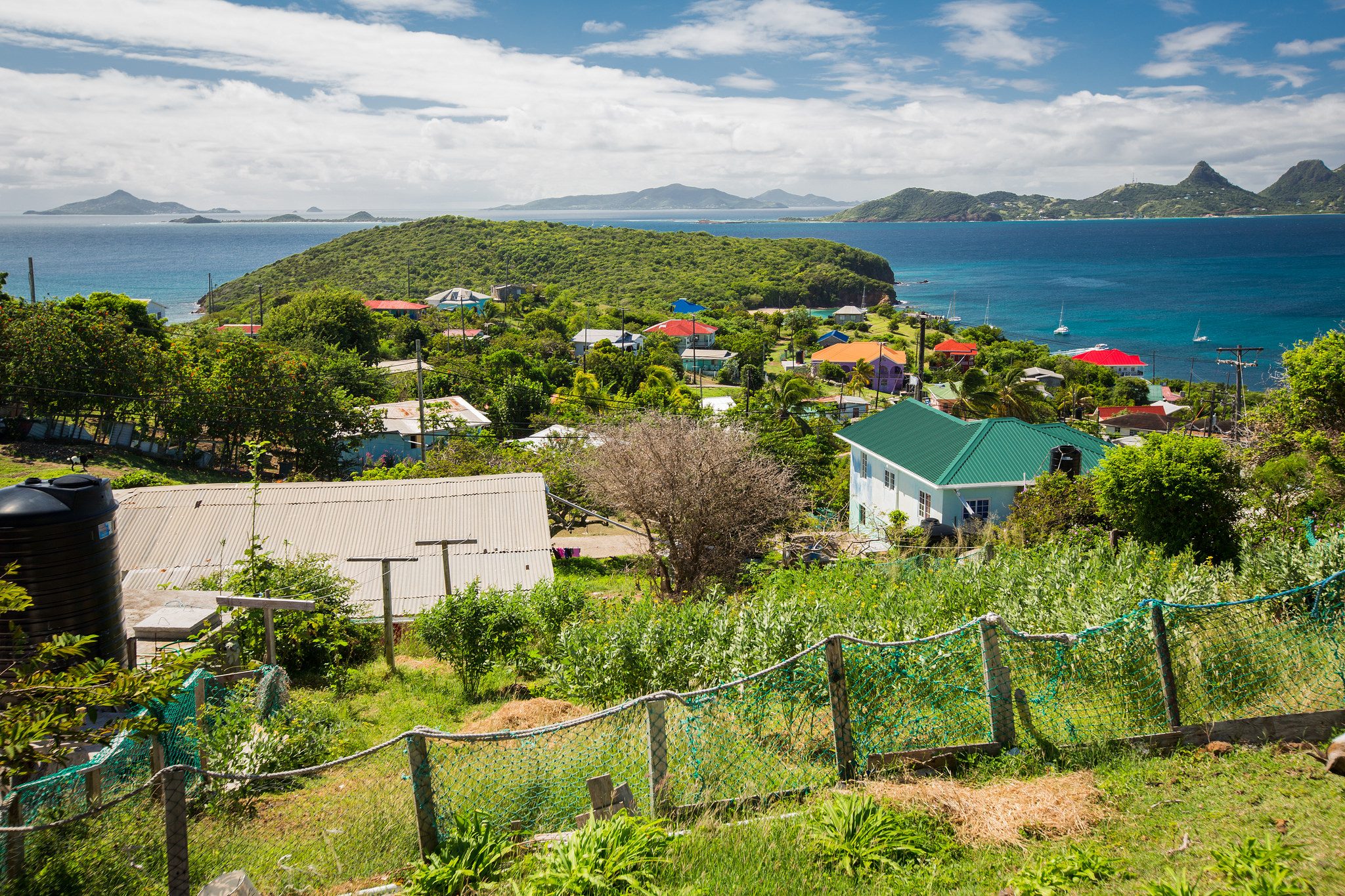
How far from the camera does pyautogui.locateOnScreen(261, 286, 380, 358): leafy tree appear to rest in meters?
60.3

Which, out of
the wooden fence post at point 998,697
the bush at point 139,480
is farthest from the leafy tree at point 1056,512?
the bush at point 139,480

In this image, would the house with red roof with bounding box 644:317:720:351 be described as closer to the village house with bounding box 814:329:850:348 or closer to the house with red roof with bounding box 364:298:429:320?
the village house with bounding box 814:329:850:348

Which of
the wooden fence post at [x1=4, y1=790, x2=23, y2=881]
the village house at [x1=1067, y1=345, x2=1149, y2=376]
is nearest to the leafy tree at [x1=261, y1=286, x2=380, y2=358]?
the wooden fence post at [x1=4, y1=790, x2=23, y2=881]

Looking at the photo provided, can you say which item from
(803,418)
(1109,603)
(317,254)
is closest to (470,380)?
(803,418)

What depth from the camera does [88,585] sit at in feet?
23.4

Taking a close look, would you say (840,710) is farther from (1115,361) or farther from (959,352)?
(959,352)

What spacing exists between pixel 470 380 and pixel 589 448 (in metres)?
34.0

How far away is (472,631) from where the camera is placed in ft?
34.4

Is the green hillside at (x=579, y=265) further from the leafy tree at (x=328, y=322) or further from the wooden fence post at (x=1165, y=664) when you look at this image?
the wooden fence post at (x=1165, y=664)

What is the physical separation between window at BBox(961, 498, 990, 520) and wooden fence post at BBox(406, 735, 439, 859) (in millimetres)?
20296

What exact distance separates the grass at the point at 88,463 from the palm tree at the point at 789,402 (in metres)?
24.2

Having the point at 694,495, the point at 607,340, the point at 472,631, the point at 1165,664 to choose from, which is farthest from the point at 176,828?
the point at 607,340

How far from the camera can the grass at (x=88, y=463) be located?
83.9 ft

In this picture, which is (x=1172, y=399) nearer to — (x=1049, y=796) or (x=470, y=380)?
(x=470, y=380)
